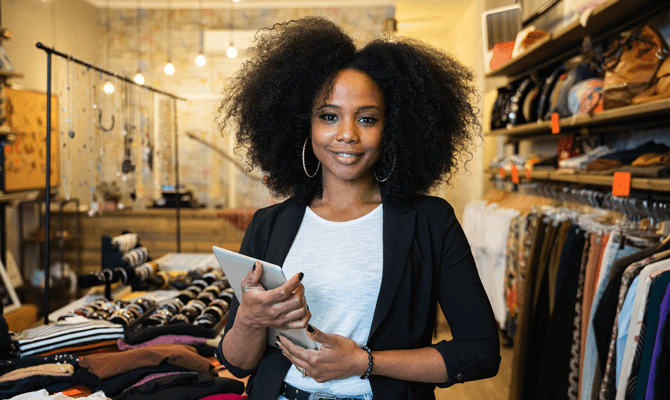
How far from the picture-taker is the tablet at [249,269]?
3.12ft

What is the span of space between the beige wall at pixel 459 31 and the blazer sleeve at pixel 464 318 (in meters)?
3.31

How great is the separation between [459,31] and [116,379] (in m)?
5.19

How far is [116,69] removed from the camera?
24.1 ft

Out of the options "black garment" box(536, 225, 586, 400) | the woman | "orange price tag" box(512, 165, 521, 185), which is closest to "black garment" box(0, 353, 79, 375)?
the woman

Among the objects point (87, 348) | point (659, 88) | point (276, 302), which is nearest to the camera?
point (276, 302)

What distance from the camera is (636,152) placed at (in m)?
2.25

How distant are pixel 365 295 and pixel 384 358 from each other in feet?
0.47

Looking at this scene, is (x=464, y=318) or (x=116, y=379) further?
(x=116, y=379)

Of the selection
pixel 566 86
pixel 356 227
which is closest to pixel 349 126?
pixel 356 227

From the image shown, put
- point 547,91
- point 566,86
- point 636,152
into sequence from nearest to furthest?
1. point 636,152
2. point 566,86
3. point 547,91

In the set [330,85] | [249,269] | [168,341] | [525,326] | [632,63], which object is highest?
[632,63]

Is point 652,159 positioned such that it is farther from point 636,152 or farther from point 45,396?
point 45,396

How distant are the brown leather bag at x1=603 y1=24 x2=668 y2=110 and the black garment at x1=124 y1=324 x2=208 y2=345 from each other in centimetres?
193

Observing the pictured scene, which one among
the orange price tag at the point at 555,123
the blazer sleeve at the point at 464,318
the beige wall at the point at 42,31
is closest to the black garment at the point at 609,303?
the blazer sleeve at the point at 464,318
